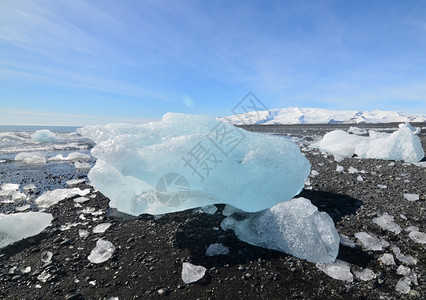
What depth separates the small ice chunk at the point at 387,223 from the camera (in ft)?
8.92

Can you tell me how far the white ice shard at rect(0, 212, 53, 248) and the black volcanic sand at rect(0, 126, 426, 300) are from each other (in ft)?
0.28

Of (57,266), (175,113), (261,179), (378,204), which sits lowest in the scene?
(57,266)

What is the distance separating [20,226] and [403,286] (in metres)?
4.06

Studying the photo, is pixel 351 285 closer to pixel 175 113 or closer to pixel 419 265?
pixel 419 265

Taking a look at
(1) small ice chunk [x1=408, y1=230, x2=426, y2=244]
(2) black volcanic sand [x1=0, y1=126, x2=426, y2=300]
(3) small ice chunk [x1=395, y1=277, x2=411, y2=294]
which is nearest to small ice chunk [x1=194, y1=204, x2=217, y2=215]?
(2) black volcanic sand [x1=0, y1=126, x2=426, y2=300]

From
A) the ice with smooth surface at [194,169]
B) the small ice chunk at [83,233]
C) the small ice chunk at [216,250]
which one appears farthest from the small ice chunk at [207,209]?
the small ice chunk at [83,233]

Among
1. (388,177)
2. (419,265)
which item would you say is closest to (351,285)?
(419,265)

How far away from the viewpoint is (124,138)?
117 inches

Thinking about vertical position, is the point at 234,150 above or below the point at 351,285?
above

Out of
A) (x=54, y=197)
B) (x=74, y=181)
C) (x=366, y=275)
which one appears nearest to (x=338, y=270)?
(x=366, y=275)

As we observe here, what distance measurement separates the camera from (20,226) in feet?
9.02

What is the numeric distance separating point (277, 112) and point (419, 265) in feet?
443

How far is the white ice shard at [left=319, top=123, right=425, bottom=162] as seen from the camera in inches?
246

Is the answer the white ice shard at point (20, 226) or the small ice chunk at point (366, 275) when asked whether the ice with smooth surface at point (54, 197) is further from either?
the small ice chunk at point (366, 275)
